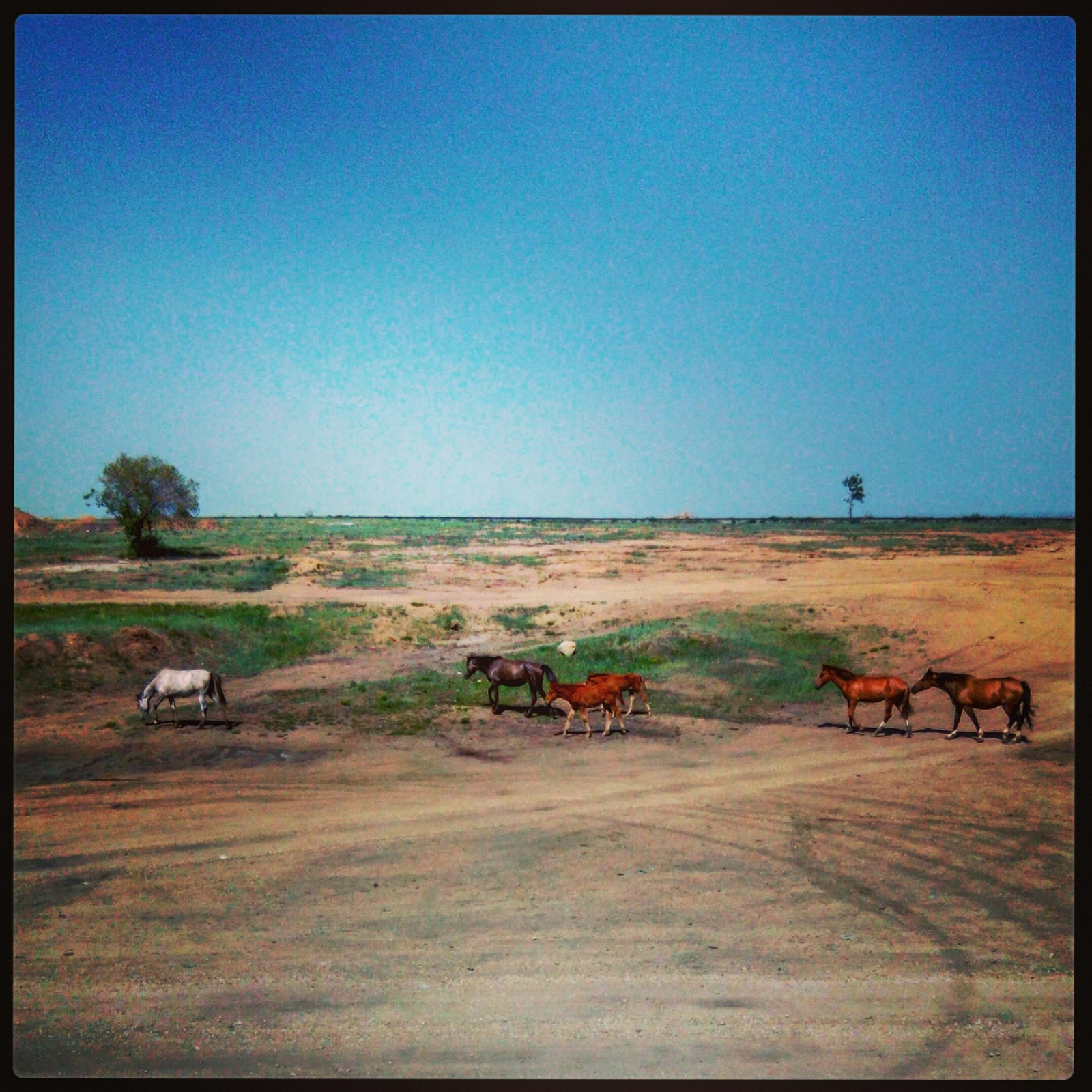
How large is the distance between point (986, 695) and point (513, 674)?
6.05 meters

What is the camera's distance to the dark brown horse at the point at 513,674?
11.4 m

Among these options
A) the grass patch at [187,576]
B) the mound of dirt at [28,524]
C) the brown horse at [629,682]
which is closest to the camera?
the mound of dirt at [28,524]

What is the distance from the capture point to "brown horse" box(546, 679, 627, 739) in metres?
10.5

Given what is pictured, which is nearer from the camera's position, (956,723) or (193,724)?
(956,723)

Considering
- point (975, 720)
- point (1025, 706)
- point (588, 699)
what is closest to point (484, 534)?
point (588, 699)

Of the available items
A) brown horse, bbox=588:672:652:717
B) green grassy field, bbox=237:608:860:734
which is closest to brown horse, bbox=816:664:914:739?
green grassy field, bbox=237:608:860:734

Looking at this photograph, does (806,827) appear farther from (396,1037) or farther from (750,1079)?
(396,1037)

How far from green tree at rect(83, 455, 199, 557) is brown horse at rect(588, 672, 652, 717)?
6.51m

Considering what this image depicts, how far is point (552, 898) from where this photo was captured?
6469mm

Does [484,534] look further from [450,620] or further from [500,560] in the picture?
[450,620]

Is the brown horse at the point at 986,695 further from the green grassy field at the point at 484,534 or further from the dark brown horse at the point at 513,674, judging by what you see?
the dark brown horse at the point at 513,674

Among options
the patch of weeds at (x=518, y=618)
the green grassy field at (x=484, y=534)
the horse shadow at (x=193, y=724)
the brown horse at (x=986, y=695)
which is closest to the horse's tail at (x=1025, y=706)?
the brown horse at (x=986, y=695)

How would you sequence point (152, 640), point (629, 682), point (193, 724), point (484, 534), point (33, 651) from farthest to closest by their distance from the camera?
point (484, 534) < point (152, 640) < point (33, 651) < point (629, 682) < point (193, 724)

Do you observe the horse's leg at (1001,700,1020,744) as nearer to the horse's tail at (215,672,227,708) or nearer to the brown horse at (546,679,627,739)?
the brown horse at (546,679,627,739)
